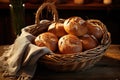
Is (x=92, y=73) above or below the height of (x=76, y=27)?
below

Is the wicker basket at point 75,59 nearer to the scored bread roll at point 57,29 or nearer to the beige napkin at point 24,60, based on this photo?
the beige napkin at point 24,60

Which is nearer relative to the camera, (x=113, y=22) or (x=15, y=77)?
(x=15, y=77)

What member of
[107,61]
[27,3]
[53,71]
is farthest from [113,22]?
[53,71]

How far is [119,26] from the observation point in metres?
2.67

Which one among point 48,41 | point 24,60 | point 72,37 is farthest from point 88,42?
point 24,60

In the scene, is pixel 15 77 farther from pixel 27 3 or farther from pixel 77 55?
pixel 27 3

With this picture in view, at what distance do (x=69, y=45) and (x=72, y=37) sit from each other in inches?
1.9

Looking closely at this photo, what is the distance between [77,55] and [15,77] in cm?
28

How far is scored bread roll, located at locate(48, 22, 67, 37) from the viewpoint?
3.76ft

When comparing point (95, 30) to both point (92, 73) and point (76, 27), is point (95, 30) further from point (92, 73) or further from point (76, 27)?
point (92, 73)

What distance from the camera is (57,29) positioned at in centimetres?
115

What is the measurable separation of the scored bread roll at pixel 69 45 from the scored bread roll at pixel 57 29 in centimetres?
9

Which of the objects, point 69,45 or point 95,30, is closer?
point 69,45

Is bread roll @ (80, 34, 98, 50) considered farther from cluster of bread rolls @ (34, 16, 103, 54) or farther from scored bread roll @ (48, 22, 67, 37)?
scored bread roll @ (48, 22, 67, 37)
